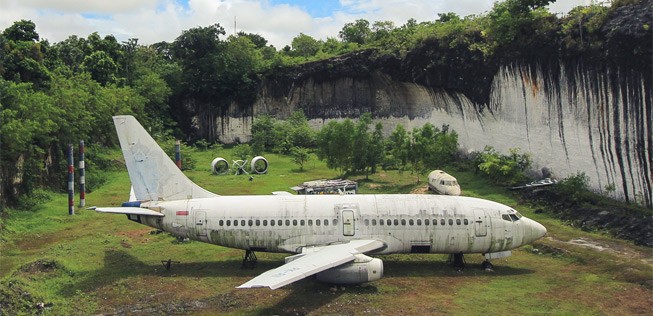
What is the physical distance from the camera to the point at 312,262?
66.1ft

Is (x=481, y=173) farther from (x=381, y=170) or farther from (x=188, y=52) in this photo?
(x=188, y=52)

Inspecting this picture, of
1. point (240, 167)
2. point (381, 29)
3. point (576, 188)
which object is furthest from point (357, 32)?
point (576, 188)

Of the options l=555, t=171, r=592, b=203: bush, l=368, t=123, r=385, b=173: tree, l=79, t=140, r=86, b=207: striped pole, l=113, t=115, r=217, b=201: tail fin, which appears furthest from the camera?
l=368, t=123, r=385, b=173: tree

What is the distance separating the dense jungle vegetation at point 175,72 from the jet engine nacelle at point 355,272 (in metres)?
18.1

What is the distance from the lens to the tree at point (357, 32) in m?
80.2

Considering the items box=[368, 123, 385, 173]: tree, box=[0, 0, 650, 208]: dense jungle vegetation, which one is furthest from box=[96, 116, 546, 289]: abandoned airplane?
box=[368, 123, 385, 173]: tree

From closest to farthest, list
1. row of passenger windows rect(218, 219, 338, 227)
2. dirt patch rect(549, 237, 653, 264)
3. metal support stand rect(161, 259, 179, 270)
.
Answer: row of passenger windows rect(218, 219, 338, 227) < metal support stand rect(161, 259, 179, 270) < dirt patch rect(549, 237, 653, 264)

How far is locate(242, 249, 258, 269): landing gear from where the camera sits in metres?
23.9

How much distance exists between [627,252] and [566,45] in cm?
1359

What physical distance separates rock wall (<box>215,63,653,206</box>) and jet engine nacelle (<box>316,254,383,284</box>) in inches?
627

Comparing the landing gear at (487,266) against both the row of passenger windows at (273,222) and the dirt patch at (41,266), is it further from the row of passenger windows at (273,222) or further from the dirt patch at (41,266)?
the dirt patch at (41,266)

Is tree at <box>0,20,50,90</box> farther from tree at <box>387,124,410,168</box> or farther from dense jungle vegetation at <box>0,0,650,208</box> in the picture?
tree at <box>387,124,410,168</box>

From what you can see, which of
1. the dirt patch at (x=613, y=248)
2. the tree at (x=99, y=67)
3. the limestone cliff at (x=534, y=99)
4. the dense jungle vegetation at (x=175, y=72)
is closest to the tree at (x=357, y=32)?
the dense jungle vegetation at (x=175, y=72)

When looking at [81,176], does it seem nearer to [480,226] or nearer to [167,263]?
A: [167,263]
